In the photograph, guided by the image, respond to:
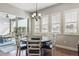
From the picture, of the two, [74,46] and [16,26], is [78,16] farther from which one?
[16,26]

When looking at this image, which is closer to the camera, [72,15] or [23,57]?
[72,15]

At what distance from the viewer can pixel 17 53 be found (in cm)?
203

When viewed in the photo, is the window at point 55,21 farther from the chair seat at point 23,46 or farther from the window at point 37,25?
the chair seat at point 23,46

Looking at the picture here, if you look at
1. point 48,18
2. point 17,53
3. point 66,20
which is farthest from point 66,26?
point 17,53

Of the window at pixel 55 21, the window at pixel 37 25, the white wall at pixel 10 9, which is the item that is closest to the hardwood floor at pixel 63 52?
the window at pixel 55 21

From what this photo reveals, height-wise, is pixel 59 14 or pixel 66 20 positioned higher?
pixel 59 14

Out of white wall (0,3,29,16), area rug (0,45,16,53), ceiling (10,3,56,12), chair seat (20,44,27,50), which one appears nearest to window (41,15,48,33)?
ceiling (10,3,56,12)

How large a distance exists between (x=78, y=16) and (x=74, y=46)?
619 millimetres

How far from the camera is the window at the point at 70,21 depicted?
189cm

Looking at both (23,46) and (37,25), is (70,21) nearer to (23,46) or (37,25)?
(37,25)

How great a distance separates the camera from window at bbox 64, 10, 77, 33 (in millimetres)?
1894

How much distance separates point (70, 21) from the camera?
6.32 feet

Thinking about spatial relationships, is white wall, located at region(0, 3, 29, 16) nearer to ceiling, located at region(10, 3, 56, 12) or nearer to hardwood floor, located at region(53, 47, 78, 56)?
ceiling, located at region(10, 3, 56, 12)

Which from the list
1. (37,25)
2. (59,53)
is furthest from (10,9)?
(59,53)
